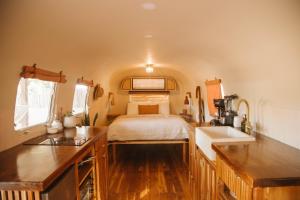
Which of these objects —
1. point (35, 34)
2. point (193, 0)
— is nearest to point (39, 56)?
point (35, 34)

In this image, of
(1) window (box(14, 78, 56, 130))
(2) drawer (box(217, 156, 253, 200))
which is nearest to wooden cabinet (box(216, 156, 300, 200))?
(2) drawer (box(217, 156, 253, 200))

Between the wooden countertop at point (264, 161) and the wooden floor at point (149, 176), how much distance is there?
55.2 inches

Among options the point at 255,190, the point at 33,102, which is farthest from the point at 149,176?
the point at 255,190

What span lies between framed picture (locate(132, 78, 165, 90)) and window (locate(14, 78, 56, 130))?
3.59m

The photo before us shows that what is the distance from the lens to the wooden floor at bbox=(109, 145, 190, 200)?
2.58 m

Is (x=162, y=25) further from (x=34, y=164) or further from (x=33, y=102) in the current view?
(x=33, y=102)

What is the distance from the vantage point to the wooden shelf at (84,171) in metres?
1.55

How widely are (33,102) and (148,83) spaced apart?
402cm

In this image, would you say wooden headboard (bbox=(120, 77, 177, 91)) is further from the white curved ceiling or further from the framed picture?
the white curved ceiling

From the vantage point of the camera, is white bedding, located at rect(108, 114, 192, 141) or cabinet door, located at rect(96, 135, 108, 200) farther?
white bedding, located at rect(108, 114, 192, 141)

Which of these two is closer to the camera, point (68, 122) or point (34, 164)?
point (34, 164)

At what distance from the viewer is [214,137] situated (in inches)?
81.5

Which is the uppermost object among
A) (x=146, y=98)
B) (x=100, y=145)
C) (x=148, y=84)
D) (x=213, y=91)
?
(x=148, y=84)

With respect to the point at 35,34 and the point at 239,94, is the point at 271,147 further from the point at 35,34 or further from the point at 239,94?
the point at 35,34
